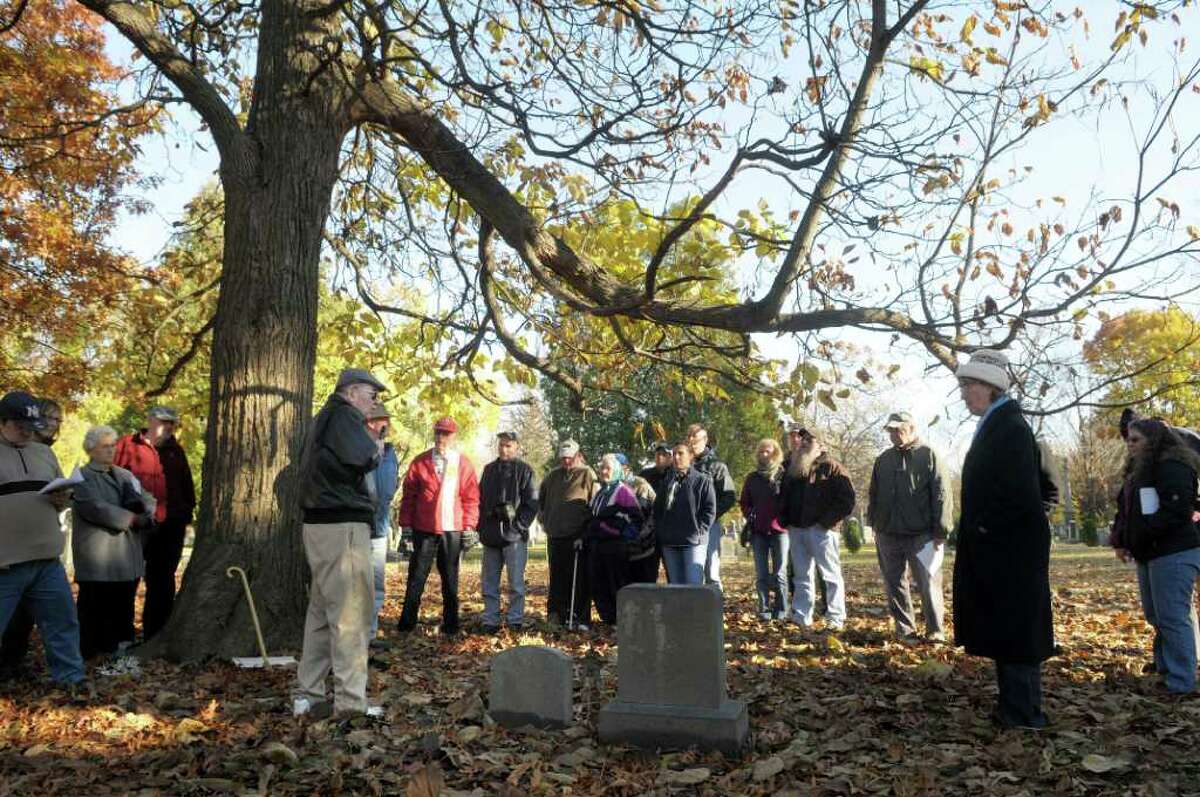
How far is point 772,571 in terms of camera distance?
444 inches

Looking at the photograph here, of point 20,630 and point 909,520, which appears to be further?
point 909,520

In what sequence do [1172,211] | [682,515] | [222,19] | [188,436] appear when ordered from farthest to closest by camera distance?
[188,436] → [682,515] → [222,19] → [1172,211]

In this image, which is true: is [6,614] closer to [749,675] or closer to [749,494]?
[749,675]

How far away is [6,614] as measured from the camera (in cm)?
613

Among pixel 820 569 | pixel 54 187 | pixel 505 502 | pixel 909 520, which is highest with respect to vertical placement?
pixel 54 187

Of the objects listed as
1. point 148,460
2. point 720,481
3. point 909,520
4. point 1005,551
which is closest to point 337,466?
point 148,460

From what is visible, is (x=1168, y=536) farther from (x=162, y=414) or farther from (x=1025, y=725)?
(x=162, y=414)

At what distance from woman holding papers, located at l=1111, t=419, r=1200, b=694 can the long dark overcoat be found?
55.3 inches

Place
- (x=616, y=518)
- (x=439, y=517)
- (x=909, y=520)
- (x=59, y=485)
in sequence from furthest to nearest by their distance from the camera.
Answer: (x=616, y=518), (x=439, y=517), (x=909, y=520), (x=59, y=485)

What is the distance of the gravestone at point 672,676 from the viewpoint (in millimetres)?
5398

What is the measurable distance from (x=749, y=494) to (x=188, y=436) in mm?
8330

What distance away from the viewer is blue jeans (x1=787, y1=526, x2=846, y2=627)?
990 centimetres

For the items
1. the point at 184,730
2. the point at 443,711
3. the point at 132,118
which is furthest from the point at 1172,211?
the point at 132,118

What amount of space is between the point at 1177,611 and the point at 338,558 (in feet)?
19.1
